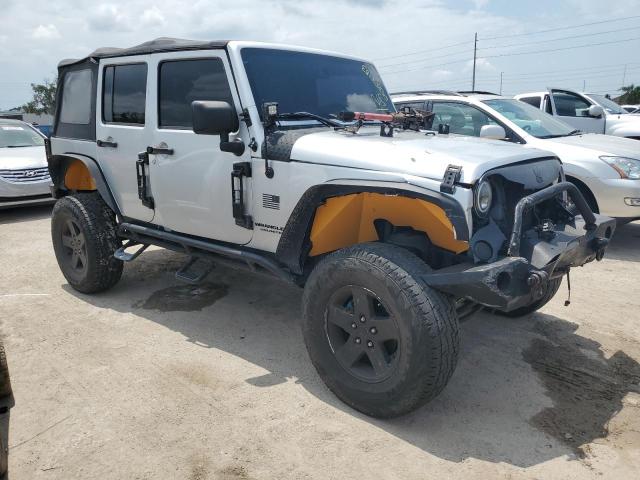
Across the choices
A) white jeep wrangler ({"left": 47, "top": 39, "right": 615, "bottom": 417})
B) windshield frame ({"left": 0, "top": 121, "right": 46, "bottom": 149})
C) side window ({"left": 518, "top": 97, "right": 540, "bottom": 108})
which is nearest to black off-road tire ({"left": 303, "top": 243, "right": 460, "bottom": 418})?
white jeep wrangler ({"left": 47, "top": 39, "right": 615, "bottom": 417})

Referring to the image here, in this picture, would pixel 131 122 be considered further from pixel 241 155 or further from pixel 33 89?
pixel 33 89

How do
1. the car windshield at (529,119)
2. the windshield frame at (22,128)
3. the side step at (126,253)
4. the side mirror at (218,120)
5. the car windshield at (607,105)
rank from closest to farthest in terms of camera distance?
the side mirror at (218,120), the side step at (126,253), the car windshield at (529,119), the windshield frame at (22,128), the car windshield at (607,105)

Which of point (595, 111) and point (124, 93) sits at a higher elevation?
point (124, 93)

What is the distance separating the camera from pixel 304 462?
107 inches

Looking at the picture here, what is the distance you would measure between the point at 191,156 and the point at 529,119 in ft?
15.7

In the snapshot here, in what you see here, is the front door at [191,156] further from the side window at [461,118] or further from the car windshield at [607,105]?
the car windshield at [607,105]

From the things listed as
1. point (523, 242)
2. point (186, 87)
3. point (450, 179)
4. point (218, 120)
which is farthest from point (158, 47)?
point (523, 242)

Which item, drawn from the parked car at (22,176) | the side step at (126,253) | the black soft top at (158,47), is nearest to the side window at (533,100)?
the black soft top at (158,47)

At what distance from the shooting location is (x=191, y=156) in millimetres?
3934

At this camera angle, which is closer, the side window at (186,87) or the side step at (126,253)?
the side window at (186,87)

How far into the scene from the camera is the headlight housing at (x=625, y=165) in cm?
615

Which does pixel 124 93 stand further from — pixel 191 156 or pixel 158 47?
pixel 191 156

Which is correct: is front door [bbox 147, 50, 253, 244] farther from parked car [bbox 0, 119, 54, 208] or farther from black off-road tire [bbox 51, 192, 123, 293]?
parked car [bbox 0, 119, 54, 208]

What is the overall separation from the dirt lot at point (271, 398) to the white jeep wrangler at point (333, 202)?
0.29 metres
